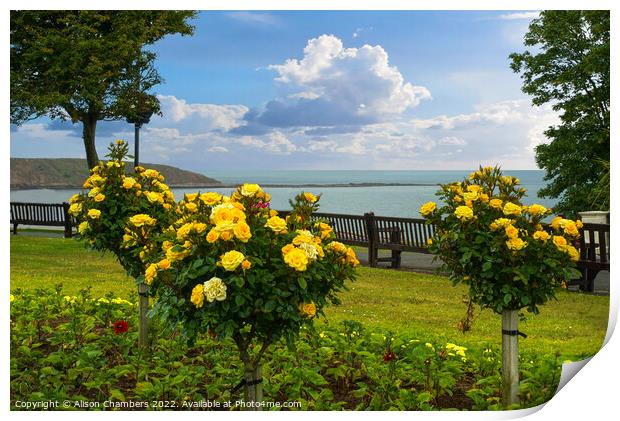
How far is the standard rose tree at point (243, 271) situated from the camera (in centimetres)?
256

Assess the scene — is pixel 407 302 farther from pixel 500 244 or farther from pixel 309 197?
pixel 309 197

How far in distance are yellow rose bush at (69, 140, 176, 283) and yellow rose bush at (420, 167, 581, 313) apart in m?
1.48

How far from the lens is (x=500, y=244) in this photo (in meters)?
3.08

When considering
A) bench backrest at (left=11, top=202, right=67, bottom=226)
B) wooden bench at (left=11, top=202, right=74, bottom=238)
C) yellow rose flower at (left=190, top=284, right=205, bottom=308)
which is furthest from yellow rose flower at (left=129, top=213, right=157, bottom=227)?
bench backrest at (left=11, top=202, right=67, bottom=226)

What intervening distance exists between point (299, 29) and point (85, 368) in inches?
93.5

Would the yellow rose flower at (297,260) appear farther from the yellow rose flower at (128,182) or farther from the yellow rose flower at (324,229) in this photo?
the yellow rose flower at (128,182)

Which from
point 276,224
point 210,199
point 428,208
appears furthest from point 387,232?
point 276,224

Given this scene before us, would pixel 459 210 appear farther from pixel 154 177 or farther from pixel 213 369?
pixel 154 177

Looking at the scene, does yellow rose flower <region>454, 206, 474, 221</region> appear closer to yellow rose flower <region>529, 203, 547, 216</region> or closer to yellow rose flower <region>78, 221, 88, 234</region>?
yellow rose flower <region>529, 203, 547, 216</region>

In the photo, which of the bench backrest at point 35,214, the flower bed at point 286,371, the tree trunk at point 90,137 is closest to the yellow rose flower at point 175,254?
the flower bed at point 286,371

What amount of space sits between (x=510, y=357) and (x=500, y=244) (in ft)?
1.80

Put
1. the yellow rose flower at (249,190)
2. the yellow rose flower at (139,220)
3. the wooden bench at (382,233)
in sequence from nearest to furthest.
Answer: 1. the yellow rose flower at (249,190)
2. the yellow rose flower at (139,220)
3. the wooden bench at (382,233)

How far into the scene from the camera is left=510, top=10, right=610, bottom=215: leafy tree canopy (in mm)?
5770

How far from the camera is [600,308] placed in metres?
5.54
